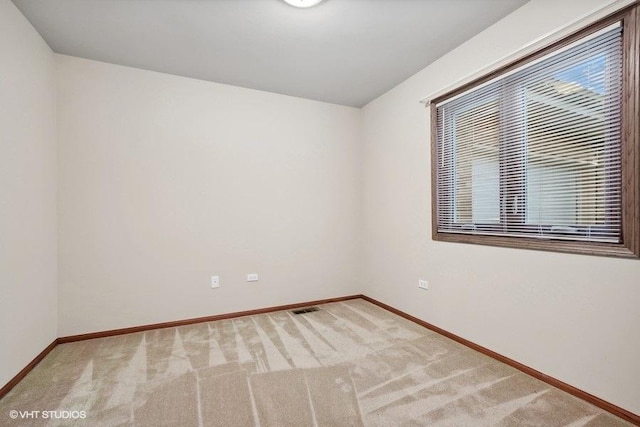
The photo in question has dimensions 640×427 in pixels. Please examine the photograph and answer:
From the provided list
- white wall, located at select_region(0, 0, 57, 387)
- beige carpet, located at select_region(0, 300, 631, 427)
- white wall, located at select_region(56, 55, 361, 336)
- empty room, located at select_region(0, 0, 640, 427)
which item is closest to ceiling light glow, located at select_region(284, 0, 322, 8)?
empty room, located at select_region(0, 0, 640, 427)

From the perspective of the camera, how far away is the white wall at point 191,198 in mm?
2756

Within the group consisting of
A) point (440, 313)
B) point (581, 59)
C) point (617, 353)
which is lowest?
point (440, 313)

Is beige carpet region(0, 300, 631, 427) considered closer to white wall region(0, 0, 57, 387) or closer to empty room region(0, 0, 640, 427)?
empty room region(0, 0, 640, 427)

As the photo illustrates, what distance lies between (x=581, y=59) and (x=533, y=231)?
116cm

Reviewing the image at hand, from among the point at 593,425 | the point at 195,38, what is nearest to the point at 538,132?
the point at 593,425

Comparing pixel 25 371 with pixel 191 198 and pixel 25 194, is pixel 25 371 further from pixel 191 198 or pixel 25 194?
pixel 191 198

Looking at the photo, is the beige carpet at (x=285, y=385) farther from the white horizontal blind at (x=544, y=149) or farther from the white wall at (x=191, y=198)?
the white horizontal blind at (x=544, y=149)

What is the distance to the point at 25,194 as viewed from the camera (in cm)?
217

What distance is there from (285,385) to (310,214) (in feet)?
7.30

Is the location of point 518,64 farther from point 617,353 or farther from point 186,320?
point 186,320

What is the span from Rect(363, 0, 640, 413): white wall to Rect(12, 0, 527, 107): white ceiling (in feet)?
0.92

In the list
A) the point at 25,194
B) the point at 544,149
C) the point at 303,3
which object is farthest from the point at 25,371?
the point at 544,149

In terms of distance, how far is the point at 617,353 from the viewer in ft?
5.49

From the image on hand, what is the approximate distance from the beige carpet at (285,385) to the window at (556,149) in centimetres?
101
